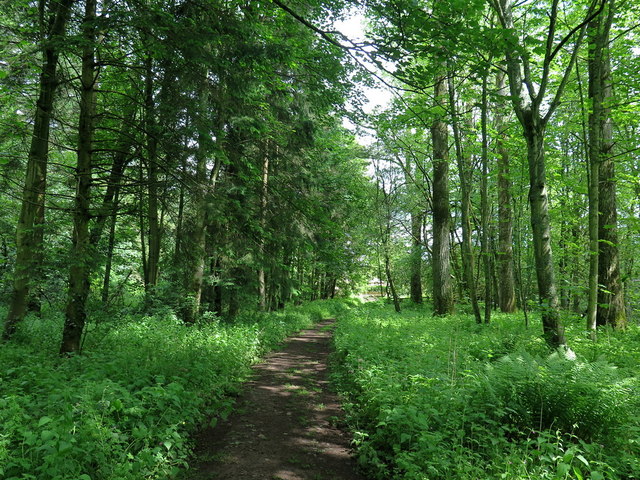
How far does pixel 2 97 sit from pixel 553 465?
11.3 metres

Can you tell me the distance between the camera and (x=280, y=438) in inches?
190

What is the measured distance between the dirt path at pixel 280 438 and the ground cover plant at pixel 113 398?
0.34 m

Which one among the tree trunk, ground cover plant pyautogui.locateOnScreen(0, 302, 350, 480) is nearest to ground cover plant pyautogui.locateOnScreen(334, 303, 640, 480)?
the tree trunk

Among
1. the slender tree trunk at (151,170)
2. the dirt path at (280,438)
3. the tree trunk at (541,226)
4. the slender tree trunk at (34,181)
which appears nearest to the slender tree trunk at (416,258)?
the tree trunk at (541,226)

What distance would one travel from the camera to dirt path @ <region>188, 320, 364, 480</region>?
3.97 m

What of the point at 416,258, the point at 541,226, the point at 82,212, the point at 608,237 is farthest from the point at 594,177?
the point at 416,258

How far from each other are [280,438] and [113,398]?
2245 millimetres

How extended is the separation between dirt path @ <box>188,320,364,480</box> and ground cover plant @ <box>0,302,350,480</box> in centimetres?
34

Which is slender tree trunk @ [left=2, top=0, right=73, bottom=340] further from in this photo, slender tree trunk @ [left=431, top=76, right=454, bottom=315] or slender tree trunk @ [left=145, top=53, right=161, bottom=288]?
slender tree trunk @ [left=431, top=76, right=454, bottom=315]

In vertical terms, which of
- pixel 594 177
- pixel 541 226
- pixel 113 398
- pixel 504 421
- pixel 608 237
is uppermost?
pixel 594 177

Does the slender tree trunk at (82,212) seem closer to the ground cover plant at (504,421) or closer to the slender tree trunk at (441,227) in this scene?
the ground cover plant at (504,421)

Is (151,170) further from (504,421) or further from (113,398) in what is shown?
(504,421)

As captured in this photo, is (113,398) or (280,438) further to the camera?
(280,438)

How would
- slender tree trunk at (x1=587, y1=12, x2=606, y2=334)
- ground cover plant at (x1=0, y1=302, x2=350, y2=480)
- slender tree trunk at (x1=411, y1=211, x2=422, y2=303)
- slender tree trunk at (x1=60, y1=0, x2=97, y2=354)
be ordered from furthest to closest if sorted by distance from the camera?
slender tree trunk at (x1=411, y1=211, x2=422, y2=303) → slender tree trunk at (x1=587, y1=12, x2=606, y2=334) → slender tree trunk at (x1=60, y1=0, x2=97, y2=354) → ground cover plant at (x1=0, y1=302, x2=350, y2=480)
